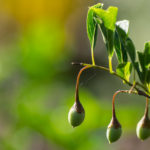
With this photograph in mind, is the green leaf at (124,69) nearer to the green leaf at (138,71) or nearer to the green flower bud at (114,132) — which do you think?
the green leaf at (138,71)

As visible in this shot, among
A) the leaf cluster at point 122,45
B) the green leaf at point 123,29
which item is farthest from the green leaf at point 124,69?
the green leaf at point 123,29

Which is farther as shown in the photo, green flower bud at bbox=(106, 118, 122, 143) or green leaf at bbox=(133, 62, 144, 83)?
green flower bud at bbox=(106, 118, 122, 143)

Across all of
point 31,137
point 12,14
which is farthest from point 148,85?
point 12,14

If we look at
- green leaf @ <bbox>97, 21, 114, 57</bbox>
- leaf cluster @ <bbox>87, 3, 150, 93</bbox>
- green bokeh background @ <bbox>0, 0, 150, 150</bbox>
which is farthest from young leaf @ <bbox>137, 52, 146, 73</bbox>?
green bokeh background @ <bbox>0, 0, 150, 150</bbox>

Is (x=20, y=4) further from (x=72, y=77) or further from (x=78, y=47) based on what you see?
(x=72, y=77)

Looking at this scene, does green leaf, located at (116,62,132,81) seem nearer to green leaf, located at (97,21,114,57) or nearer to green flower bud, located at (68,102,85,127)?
green leaf, located at (97,21,114,57)

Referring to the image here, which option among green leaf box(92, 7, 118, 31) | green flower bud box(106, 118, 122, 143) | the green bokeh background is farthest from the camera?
the green bokeh background

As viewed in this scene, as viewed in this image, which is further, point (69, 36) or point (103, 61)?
point (69, 36)

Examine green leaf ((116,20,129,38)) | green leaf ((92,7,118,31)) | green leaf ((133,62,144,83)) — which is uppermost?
green leaf ((92,7,118,31))

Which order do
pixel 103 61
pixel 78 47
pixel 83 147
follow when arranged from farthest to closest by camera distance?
pixel 78 47
pixel 103 61
pixel 83 147
